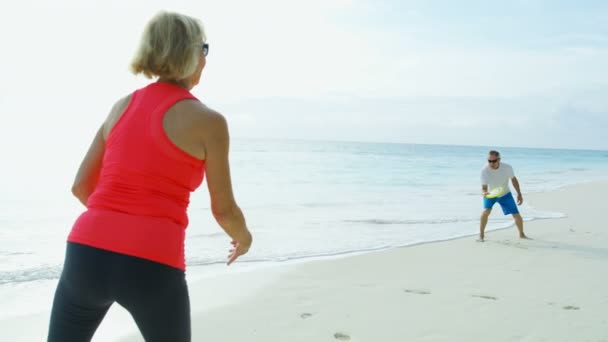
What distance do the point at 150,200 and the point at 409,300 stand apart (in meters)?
3.69

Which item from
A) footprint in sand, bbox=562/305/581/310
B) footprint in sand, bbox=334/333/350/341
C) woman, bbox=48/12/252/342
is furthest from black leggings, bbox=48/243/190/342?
footprint in sand, bbox=562/305/581/310

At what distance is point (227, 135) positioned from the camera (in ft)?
5.58

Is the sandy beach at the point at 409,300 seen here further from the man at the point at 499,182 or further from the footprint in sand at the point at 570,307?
the man at the point at 499,182

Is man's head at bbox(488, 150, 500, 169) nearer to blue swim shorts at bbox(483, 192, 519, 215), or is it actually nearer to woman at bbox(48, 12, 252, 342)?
blue swim shorts at bbox(483, 192, 519, 215)

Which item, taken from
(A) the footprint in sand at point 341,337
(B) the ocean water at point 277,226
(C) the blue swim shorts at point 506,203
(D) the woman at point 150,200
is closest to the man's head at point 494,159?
(C) the blue swim shorts at point 506,203

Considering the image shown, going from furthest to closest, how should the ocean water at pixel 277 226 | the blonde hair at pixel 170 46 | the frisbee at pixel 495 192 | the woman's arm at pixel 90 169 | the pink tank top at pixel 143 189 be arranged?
the frisbee at pixel 495 192
the ocean water at pixel 277 226
the woman's arm at pixel 90 169
the blonde hair at pixel 170 46
the pink tank top at pixel 143 189

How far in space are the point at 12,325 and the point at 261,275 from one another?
2.54 meters

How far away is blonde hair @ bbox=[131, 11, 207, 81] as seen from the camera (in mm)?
1738

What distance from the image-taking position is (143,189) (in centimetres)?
165

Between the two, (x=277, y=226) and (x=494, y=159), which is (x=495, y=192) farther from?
(x=277, y=226)

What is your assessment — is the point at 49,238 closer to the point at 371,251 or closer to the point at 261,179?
the point at 371,251

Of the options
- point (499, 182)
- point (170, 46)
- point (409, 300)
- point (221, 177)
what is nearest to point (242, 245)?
point (221, 177)

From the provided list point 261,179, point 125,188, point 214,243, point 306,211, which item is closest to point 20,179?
point 261,179

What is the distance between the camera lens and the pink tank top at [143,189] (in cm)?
163
